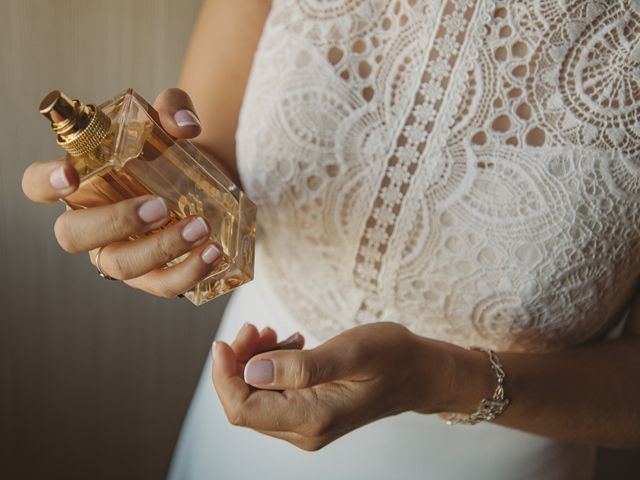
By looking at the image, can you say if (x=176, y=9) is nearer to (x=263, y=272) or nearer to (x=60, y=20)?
(x=60, y=20)

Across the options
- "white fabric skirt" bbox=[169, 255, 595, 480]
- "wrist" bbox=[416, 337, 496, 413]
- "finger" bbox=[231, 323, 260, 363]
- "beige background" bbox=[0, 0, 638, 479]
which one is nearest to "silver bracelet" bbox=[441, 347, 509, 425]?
"wrist" bbox=[416, 337, 496, 413]

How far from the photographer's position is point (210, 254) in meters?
0.42

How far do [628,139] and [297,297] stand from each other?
0.39 meters

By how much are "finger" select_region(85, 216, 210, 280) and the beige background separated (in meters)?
0.51

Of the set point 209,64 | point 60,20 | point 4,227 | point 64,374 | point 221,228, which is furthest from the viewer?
point 64,374

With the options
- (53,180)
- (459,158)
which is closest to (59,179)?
(53,180)

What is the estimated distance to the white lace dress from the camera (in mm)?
532

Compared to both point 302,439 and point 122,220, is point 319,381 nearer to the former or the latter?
point 302,439

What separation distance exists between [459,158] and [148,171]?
11.6 inches

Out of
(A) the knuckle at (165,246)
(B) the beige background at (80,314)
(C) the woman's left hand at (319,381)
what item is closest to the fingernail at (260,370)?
(C) the woman's left hand at (319,381)

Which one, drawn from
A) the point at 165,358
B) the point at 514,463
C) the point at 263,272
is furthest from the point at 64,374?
the point at 514,463

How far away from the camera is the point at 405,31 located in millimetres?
549

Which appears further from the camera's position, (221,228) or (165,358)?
(165,358)

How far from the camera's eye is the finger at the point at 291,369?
1.38ft
